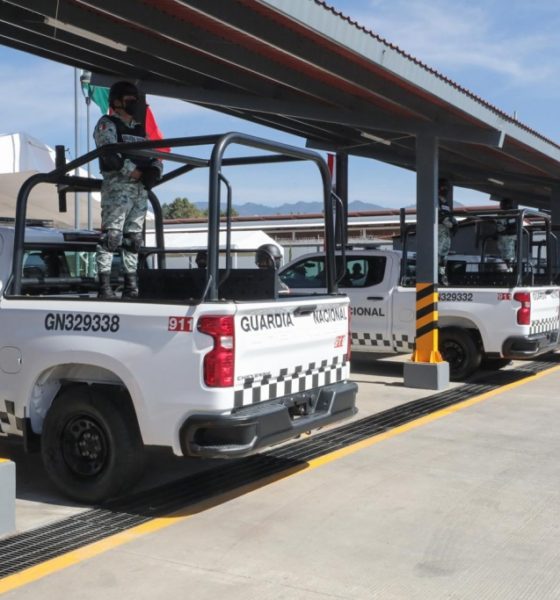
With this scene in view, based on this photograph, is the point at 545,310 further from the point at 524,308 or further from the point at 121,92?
the point at 121,92

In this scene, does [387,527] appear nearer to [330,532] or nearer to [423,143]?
[330,532]

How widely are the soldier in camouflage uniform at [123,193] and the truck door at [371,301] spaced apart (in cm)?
579

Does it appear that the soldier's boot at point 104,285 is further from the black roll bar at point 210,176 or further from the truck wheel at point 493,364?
the truck wheel at point 493,364

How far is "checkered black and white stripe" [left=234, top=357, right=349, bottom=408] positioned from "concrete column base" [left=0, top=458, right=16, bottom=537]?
1.33 metres

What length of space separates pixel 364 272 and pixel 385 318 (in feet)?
2.65

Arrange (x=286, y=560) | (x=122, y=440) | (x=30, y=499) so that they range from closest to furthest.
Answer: (x=286, y=560)
(x=122, y=440)
(x=30, y=499)

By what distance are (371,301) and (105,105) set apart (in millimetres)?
6934

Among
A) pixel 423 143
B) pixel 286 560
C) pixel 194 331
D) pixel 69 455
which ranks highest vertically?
pixel 423 143

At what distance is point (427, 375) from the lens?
34.1 ft

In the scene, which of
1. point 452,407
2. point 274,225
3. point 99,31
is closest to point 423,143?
point 452,407

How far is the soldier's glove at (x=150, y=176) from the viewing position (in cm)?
621

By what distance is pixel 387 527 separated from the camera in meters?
5.00

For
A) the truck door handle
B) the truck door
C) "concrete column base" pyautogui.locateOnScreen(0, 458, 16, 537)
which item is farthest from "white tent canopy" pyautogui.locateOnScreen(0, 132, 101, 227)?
"concrete column base" pyautogui.locateOnScreen(0, 458, 16, 537)

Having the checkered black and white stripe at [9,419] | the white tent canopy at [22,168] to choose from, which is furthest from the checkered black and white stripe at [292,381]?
the white tent canopy at [22,168]
